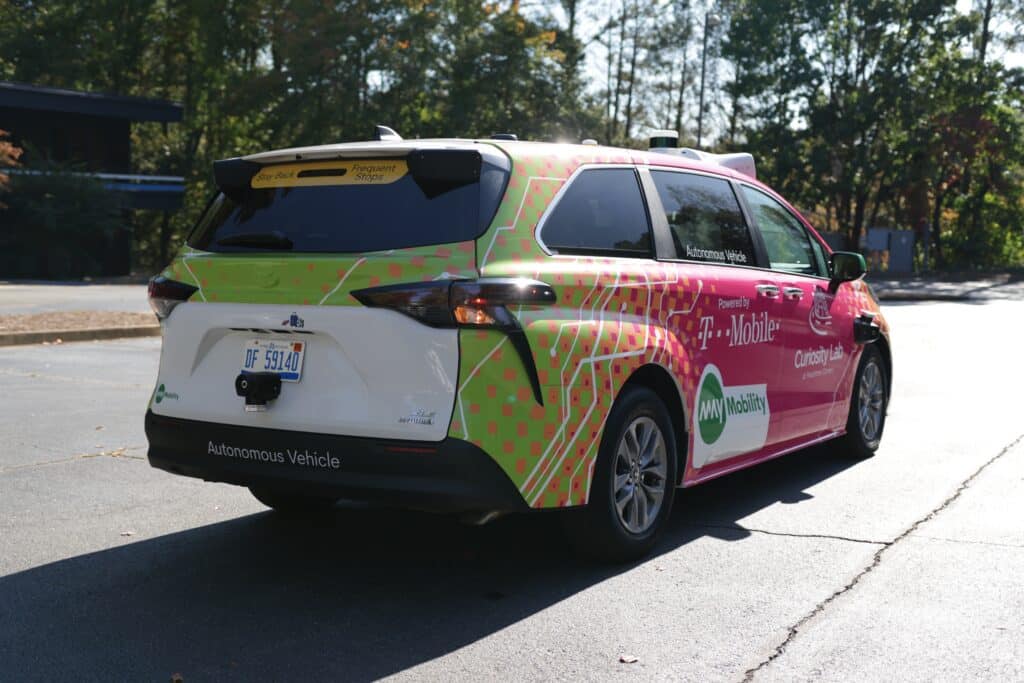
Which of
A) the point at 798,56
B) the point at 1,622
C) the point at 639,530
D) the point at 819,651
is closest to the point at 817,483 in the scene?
the point at 639,530

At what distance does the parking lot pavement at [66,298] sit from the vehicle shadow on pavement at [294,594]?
14.6 meters

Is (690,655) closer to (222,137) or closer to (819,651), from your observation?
(819,651)

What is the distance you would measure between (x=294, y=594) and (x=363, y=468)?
0.67 m

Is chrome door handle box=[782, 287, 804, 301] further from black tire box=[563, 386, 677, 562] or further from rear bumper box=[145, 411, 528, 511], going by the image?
rear bumper box=[145, 411, 528, 511]

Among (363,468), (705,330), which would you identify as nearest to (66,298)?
(705,330)

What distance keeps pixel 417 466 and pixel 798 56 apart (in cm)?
4214

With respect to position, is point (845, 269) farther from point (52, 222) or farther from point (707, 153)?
point (52, 222)

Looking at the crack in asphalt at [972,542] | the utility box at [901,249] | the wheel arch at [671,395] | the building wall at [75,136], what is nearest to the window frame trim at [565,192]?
the wheel arch at [671,395]

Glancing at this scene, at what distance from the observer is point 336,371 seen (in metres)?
4.59

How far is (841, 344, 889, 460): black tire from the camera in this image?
7.75 metres

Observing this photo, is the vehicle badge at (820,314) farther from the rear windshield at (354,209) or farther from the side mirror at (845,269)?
the rear windshield at (354,209)

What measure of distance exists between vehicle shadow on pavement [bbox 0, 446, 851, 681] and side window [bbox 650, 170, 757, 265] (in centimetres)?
140

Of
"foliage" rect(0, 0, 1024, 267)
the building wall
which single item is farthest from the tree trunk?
the building wall

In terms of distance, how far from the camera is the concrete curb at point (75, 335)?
14.8 m
